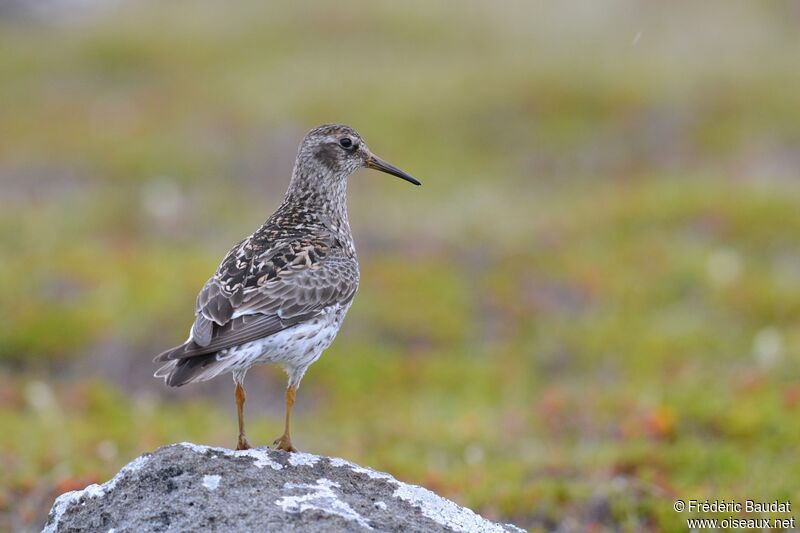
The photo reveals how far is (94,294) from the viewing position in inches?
537

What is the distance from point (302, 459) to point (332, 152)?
318cm

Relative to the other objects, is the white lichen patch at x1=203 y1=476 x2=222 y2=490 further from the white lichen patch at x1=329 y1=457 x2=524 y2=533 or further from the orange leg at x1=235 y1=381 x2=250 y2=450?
the orange leg at x1=235 y1=381 x2=250 y2=450

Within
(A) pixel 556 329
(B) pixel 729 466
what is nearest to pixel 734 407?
(B) pixel 729 466

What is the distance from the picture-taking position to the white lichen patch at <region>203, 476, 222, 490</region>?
5.56 metres

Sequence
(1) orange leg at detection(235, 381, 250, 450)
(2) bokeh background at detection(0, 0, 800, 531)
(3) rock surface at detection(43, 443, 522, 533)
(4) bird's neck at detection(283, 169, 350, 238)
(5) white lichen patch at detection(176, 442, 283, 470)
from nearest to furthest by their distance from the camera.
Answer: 1. (3) rock surface at detection(43, 443, 522, 533)
2. (5) white lichen patch at detection(176, 442, 283, 470)
3. (1) orange leg at detection(235, 381, 250, 450)
4. (4) bird's neck at detection(283, 169, 350, 238)
5. (2) bokeh background at detection(0, 0, 800, 531)

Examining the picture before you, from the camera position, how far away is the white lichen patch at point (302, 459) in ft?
19.9

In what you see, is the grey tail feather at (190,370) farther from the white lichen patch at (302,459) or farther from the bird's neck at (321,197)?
the bird's neck at (321,197)

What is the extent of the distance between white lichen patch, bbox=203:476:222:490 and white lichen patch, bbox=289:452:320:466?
0.53 meters

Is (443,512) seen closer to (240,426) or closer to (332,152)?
(240,426)

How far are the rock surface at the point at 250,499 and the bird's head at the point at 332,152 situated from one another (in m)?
2.99

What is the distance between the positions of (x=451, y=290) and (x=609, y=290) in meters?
2.14

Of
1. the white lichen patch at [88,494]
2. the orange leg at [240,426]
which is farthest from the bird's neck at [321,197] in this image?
the white lichen patch at [88,494]

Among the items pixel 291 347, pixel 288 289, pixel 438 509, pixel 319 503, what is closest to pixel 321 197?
pixel 288 289

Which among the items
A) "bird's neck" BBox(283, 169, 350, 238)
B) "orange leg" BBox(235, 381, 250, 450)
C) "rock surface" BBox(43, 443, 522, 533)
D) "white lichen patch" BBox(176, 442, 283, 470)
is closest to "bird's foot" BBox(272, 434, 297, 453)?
"orange leg" BBox(235, 381, 250, 450)
